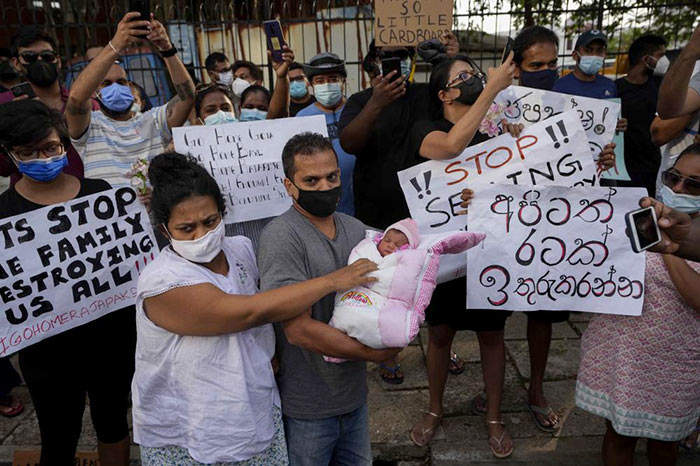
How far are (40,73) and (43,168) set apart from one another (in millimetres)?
1648

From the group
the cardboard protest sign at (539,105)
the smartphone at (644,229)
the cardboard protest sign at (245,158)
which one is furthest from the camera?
the cardboard protest sign at (539,105)

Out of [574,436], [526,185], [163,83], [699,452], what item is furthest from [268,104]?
[163,83]

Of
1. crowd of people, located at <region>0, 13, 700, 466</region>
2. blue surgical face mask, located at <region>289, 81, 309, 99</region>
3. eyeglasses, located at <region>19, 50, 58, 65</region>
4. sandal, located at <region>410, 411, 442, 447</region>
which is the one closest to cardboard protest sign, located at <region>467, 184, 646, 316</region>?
crowd of people, located at <region>0, 13, 700, 466</region>

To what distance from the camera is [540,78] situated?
3.79 meters

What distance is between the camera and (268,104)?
4.18 meters

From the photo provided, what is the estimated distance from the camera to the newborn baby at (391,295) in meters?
1.89

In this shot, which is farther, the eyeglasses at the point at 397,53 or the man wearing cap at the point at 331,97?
the man wearing cap at the point at 331,97

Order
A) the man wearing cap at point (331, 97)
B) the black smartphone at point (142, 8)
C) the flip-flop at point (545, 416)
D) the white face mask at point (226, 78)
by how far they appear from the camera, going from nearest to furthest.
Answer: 1. the black smartphone at point (142, 8)
2. the flip-flop at point (545, 416)
3. the man wearing cap at point (331, 97)
4. the white face mask at point (226, 78)

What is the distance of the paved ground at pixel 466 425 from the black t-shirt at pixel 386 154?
127 centimetres

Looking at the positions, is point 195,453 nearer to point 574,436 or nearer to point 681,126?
point 574,436

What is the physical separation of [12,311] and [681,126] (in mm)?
3817

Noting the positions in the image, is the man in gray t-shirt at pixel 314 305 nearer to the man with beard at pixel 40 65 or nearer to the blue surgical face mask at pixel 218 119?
the blue surgical face mask at pixel 218 119

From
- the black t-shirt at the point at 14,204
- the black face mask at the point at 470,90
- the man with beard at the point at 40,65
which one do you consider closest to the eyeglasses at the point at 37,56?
the man with beard at the point at 40,65

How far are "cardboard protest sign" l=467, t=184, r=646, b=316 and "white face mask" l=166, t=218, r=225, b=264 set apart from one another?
4.40 ft
